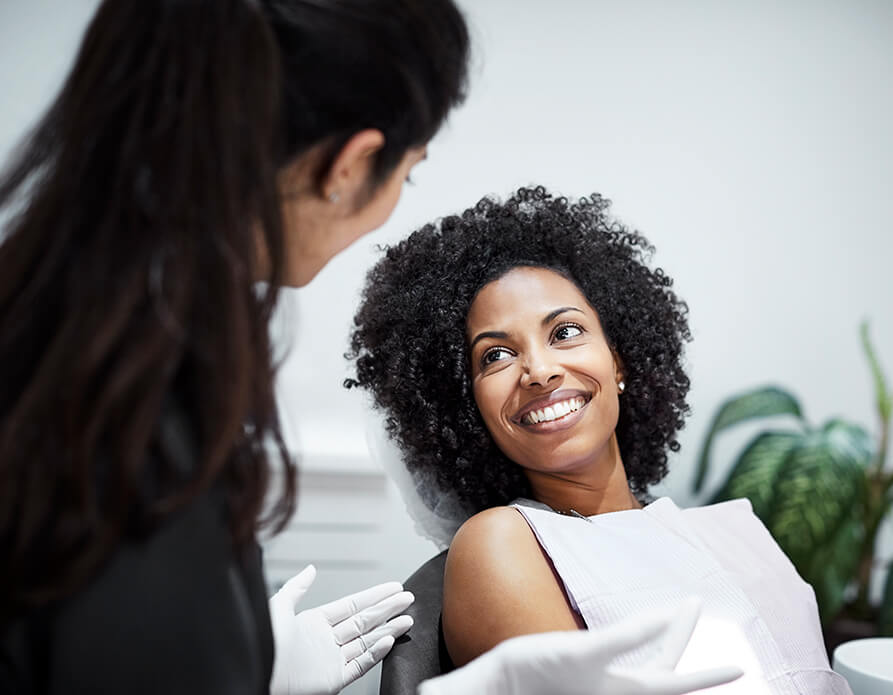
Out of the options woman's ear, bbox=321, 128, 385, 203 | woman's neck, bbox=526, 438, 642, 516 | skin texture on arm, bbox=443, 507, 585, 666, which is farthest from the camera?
woman's neck, bbox=526, 438, 642, 516

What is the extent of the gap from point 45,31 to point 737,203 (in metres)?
1.92

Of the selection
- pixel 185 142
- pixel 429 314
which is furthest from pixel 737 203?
pixel 185 142

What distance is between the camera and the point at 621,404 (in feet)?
5.62

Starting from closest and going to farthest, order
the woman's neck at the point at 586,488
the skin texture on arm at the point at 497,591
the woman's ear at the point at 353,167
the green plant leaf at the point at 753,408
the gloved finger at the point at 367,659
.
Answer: the woman's ear at the point at 353,167 < the skin texture on arm at the point at 497,591 < the gloved finger at the point at 367,659 < the woman's neck at the point at 586,488 < the green plant leaf at the point at 753,408

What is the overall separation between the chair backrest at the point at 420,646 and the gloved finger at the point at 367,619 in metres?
0.04

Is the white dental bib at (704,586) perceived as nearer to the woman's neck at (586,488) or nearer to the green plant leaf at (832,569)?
the woman's neck at (586,488)

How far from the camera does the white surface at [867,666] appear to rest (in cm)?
138

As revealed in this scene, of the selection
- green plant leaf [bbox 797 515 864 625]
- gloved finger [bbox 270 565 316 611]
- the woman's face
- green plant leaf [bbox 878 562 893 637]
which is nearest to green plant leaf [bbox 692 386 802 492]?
green plant leaf [bbox 797 515 864 625]

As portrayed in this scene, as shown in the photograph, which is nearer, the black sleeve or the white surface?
the black sleeve

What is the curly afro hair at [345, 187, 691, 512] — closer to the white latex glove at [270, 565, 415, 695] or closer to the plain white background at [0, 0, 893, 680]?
the white latex glove at [270, 565, 415, 695]

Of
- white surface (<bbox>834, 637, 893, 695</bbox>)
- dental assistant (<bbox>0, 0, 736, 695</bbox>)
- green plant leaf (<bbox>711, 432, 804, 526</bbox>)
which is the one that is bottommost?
green plant leaf (<bbox>711, 432, 804, 526</bbox>)

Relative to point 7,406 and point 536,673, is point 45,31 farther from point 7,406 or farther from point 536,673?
point 536,673

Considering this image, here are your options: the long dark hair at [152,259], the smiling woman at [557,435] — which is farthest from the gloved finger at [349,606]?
the long dark hair at [152,259]

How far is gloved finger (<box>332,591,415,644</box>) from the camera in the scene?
4.41ft
